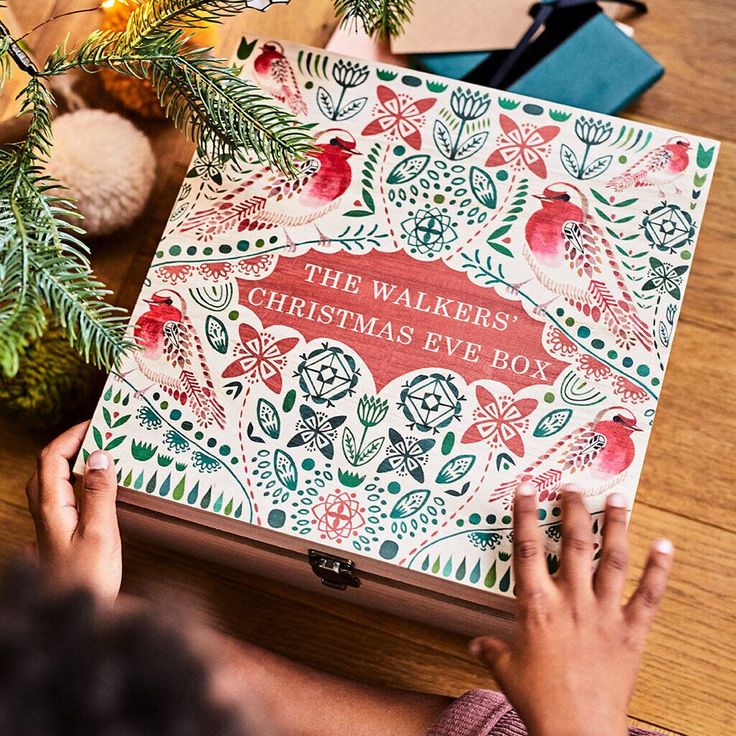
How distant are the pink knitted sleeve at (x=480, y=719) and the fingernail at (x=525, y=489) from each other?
20 cm

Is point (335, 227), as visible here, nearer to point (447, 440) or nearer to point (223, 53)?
point (447, 440)

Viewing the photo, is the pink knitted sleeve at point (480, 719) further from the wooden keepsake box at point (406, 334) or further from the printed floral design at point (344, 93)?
the printed floral design at point (344, 93)

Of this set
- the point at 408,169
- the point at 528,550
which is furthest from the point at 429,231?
the point at 528,550

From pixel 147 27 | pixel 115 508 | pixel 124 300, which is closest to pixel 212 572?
pixel 115 508

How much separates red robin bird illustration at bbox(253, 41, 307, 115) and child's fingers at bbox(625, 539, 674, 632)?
1.60 feet

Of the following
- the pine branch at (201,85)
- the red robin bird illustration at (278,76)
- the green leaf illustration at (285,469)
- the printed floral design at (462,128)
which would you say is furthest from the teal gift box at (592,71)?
the green leaf illustration at (285,469)

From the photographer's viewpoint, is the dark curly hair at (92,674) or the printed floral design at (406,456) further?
the printed floral design at (406,456)

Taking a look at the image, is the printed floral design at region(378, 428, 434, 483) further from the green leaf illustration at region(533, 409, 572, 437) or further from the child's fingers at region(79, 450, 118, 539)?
the child's fingers at region(79, 450, 118, 539)

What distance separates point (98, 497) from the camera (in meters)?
0.59

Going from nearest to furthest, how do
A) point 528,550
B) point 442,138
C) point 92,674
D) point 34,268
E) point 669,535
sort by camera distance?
1. point 92,674
2. point 34,268
3. point 528,550
4. point 442,138
5. point 669,535

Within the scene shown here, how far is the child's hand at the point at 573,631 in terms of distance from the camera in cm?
55

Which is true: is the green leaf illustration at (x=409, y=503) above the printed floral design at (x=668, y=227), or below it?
below

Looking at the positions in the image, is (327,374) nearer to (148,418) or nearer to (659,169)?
(148,418)

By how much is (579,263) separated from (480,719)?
1.31ft
